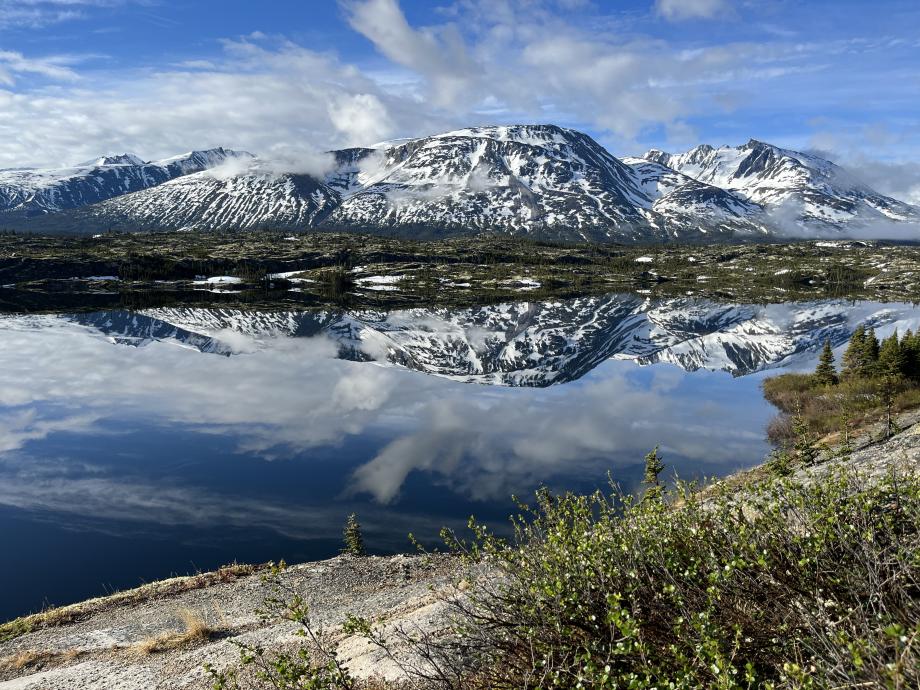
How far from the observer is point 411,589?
18.7 meters

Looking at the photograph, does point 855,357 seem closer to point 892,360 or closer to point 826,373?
point 826,373

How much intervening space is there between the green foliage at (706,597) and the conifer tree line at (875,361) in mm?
46751

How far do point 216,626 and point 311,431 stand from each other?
1178 inches

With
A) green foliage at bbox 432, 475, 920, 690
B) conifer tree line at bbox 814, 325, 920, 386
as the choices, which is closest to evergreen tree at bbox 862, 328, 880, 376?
conifer tree line at bbox 814, 325, 920, 386

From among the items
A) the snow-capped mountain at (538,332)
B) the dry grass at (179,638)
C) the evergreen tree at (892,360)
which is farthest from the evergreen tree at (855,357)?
the dry grass at (179,638)

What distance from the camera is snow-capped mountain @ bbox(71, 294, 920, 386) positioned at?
253 feet

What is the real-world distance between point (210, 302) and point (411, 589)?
456 ft

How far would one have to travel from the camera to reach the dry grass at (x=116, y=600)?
Result: 60.1 ft

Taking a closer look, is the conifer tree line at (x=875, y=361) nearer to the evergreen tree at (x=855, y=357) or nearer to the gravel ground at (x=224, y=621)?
the evergreen tree at (x=855, y=357)

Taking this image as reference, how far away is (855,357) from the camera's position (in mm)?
54906

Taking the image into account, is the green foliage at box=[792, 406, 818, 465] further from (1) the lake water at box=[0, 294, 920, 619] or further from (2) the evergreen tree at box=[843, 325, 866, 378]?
(2) the evergreen tree at box=[843, 325, 866, 378]

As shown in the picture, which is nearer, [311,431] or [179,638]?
[179,638]

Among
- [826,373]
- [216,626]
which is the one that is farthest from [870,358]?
[216,626]

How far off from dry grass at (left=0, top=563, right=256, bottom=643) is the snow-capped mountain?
46819 mm
